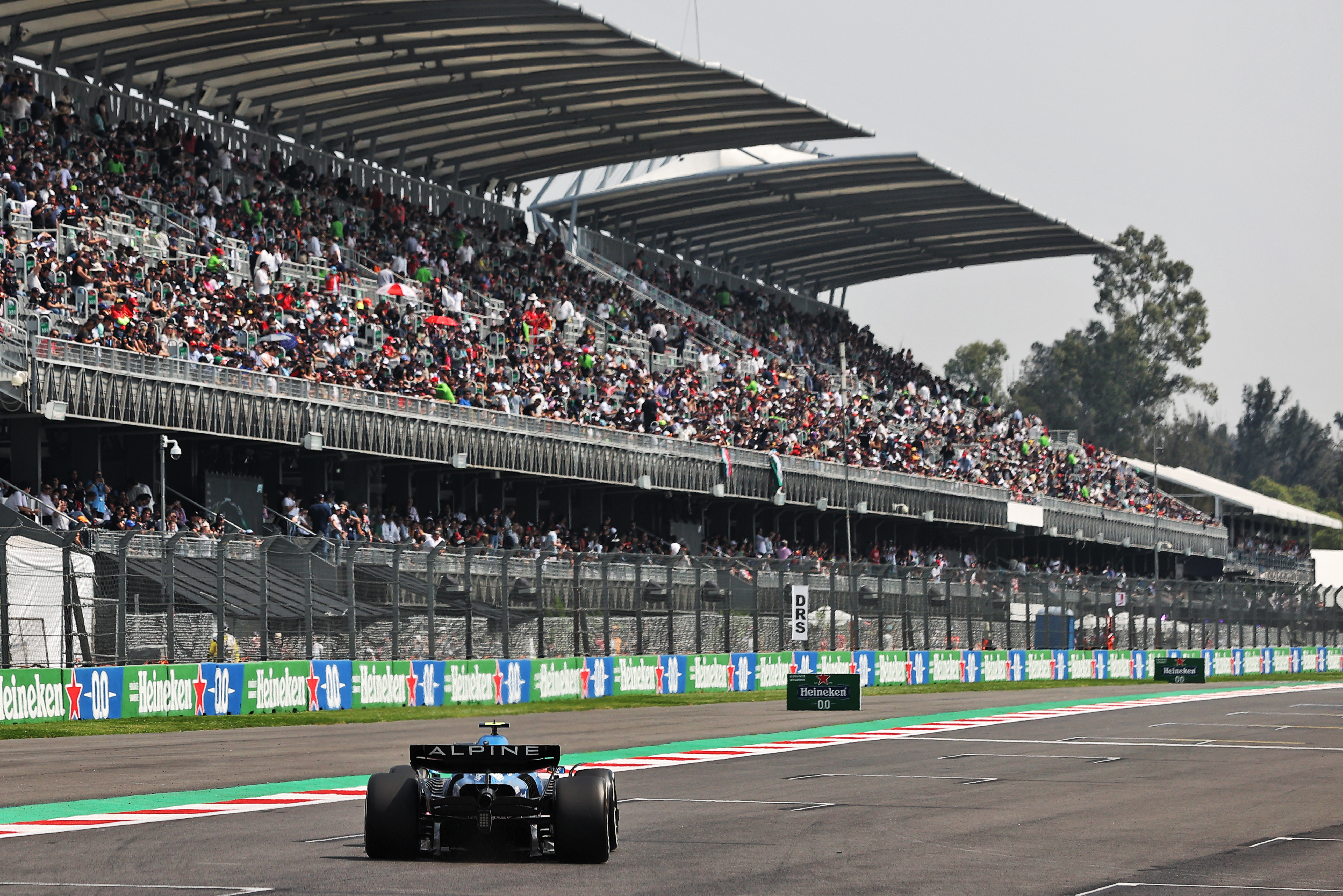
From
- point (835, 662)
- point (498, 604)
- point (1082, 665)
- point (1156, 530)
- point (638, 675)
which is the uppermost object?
point (1156, 530)

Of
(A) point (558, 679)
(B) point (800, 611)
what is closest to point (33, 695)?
(A) point (558, 679)

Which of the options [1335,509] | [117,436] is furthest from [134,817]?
[1335,509]

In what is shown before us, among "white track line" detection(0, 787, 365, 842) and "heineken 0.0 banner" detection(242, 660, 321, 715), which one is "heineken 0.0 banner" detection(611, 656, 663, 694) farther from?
"white track line" detection(0, 787, 365, 842)

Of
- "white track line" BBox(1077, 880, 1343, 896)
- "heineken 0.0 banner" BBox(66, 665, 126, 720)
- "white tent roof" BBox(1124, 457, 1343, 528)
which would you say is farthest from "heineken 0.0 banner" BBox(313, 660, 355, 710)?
"white tent roof" BBox(1124, 457, 1343, 528)

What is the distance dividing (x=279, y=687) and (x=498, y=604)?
177 inches

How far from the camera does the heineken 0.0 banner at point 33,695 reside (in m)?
20.9

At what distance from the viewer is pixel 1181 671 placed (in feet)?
151

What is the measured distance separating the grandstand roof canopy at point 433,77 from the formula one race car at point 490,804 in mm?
31731

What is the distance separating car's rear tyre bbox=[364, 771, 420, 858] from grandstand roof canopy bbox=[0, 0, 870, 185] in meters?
31.7

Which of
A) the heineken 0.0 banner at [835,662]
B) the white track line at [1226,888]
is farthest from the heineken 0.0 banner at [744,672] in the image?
the white track line at [1226,888]

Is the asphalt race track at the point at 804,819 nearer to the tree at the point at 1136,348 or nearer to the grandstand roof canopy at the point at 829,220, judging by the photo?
the grandstand roof canopy at the point at 829,220

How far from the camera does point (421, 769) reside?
968 centimetres

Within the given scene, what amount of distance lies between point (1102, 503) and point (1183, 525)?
7.79 metres

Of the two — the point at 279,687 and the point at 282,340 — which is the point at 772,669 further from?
the point at 279,687
